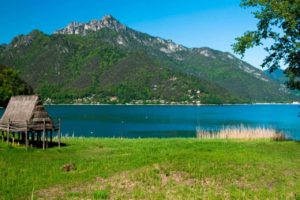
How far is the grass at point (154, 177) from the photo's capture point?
1797 centimetres

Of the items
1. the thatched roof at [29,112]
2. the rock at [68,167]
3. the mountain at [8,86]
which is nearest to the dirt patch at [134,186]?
the rock at [68,167]

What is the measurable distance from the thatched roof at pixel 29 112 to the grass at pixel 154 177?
873 cm

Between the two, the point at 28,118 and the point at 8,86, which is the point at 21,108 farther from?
the point at 8,86

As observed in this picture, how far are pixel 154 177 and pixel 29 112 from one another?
21.2 meters

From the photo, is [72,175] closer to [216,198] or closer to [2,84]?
[216,198]

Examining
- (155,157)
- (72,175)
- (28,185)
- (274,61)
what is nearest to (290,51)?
(274,61)

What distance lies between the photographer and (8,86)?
254 feet

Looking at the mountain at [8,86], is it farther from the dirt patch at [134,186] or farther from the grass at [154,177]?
the dirt patch at [134,186]

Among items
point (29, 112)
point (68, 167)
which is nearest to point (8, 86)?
point (29, 112)

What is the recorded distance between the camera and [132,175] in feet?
67.9

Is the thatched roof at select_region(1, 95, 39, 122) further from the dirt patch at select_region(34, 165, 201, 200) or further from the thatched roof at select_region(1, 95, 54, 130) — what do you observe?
the dirt patch at select_region(34, 165, 201, 200)

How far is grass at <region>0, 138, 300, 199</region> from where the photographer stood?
17969mm

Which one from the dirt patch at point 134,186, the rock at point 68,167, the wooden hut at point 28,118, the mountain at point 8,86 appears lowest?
the dirt patch at point 134,186

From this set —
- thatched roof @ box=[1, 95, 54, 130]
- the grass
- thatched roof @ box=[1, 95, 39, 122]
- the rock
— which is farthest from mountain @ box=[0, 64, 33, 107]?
the rock
